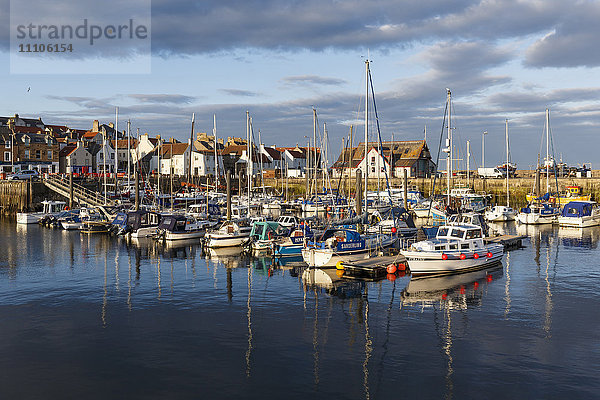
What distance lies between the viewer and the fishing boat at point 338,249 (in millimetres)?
32500

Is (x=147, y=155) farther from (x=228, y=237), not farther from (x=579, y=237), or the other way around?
(x=579, y=237)

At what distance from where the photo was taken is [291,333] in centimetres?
2047

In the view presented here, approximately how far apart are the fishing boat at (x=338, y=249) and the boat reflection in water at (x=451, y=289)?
15.1 ft

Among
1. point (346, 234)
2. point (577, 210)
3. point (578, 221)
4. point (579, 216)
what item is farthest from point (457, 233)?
point (577, 210)

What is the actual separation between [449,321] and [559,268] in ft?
53.7

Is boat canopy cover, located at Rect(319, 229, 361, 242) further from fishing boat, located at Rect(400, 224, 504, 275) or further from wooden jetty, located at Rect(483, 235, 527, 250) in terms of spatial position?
wooden jetty, located at Rect(483, 235, 527, 250)

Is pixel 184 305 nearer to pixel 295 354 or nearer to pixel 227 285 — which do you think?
pixel 227 285

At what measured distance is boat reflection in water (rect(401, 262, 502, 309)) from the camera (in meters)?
25.3

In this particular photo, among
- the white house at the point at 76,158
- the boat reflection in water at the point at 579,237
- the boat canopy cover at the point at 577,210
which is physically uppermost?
the white house at the point at 76,158

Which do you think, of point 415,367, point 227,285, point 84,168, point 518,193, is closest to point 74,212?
point 227,285

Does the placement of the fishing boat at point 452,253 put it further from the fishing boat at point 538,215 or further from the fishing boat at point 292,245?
the fishing boat at point 538,215

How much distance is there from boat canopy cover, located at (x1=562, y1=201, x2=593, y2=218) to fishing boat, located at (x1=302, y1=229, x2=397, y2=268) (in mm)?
A: 34776

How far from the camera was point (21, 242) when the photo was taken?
158 ft

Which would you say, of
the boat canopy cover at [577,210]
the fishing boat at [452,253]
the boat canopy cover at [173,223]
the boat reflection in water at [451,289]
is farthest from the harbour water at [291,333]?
the boat canopy cover at [577,210]
